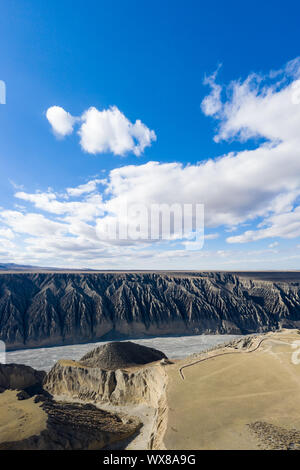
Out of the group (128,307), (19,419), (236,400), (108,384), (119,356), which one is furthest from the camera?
(128,307)

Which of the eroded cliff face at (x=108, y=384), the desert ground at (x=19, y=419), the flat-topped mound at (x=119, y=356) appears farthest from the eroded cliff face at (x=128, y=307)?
the desert ground at (x=19, y=419)

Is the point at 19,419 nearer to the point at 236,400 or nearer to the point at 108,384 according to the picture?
the point at 108,384

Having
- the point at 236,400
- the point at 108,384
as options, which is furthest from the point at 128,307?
the point at 236,400

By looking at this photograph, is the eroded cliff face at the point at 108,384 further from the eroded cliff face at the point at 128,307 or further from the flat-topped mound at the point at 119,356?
the eroded cliff face at the point at 128,307

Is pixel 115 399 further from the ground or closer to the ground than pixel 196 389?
closer to the ground
